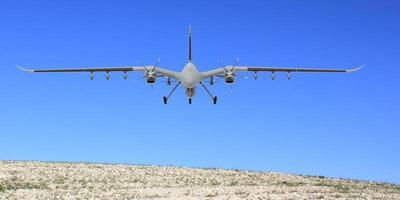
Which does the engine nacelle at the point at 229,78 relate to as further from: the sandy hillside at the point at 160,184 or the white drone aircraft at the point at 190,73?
the sandy hillside at the point at 160,184

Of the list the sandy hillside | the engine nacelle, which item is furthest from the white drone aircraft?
the sandy hillside

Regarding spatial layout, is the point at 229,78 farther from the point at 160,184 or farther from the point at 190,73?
the point at 160,184

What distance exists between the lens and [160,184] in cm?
4822

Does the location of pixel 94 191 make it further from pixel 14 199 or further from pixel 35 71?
pixel 35 71

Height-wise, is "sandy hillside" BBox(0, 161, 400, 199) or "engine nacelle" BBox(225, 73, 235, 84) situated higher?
"engine nacelle" BBox(225, 73, 235, 84)

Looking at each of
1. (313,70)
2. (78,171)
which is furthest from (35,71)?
(313,70)

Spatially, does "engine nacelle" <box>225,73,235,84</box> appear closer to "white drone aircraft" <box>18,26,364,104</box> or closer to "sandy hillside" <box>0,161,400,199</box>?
"white drone aircraft" <box>18,26,364,104</box>

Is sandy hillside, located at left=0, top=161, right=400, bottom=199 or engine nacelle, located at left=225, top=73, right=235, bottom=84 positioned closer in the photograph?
sandy hillside, located at left=0, top=161, right=400, bottom=199

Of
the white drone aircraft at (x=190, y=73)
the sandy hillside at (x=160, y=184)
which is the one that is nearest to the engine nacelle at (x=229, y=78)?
the white drone aircraft at (x=190, y=73)

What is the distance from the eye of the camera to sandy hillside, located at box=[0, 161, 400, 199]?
143 feet

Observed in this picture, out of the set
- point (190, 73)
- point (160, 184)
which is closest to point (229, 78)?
point (190, 73)

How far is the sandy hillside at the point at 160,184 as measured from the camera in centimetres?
4353

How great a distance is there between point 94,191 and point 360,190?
2001 centimetres

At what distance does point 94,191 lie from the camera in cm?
4478
